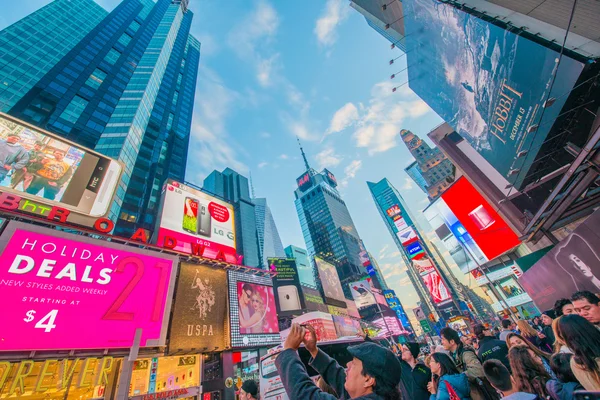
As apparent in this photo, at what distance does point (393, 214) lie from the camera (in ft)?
141

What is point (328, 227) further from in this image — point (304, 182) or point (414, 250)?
point (414, 250)

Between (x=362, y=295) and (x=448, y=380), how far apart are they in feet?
218

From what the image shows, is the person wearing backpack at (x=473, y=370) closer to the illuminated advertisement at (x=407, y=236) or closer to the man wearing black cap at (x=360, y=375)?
the man wearing black cap at (x=360, y=375)

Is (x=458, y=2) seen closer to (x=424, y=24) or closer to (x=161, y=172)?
(x=424, y=24)

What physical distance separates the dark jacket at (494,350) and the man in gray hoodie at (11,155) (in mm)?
17362

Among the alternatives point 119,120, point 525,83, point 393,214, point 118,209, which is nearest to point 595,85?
point 525,83

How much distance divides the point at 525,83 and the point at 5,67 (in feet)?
243

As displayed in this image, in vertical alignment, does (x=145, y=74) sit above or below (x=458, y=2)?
above

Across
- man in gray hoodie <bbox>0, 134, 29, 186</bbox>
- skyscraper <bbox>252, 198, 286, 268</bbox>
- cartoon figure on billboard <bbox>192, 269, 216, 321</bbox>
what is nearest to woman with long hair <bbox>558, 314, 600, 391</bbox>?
cartoon figure on billboard <bbox>192, 269, 216, 321</bbox>

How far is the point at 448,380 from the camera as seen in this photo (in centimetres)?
349

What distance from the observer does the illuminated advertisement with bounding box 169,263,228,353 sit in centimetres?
1124

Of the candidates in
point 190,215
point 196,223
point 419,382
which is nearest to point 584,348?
point 419,382

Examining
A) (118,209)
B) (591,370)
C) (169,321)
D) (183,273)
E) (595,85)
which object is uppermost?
(118,209)

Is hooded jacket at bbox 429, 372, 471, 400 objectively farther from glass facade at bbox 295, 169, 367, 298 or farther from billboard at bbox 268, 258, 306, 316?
glass facade at bbox 295, 169, 367, 298
